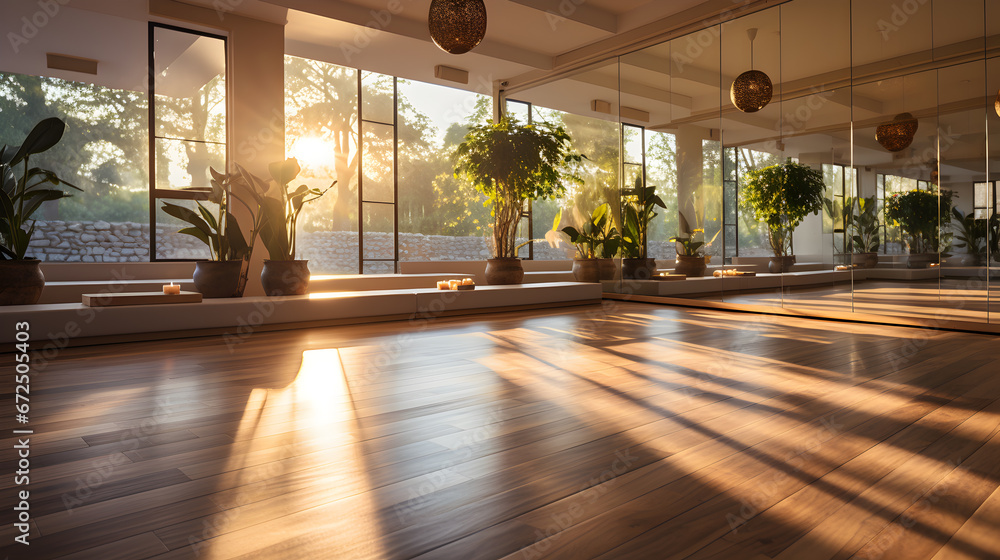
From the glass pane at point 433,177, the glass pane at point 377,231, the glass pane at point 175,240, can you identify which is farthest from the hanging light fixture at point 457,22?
the glass pane at point 433,177

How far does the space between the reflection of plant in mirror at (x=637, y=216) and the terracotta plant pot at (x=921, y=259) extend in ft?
8.44

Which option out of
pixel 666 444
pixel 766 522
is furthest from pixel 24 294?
pixel 766 522

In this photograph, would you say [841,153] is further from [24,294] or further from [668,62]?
[24,294]

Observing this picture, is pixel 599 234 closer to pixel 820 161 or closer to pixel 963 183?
pixel 820 161

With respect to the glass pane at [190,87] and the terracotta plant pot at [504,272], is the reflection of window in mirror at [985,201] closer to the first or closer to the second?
the terracotta plant pot at [504,272]

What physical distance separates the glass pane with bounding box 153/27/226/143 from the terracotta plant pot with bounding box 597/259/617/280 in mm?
4434

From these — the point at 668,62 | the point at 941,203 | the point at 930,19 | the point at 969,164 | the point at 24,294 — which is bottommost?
the point at 24,294

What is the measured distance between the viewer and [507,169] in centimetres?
573

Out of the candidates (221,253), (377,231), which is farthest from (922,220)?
(377,231)

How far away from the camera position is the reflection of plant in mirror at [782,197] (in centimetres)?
494

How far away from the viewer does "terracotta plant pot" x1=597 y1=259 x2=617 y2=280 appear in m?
6.96

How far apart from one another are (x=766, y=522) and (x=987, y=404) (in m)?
1.56

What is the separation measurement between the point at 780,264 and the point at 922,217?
46.0 inches

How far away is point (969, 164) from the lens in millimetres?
3982
